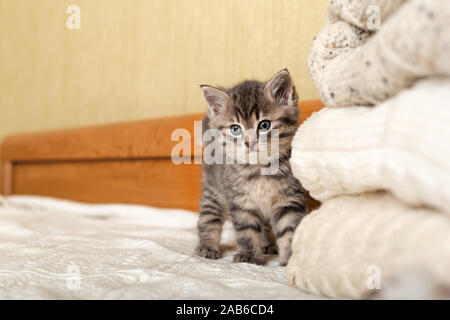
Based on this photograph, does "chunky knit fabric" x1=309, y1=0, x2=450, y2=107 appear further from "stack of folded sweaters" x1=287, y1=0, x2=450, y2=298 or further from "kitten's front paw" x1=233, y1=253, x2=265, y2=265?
"kitten's front paw" x1=233, y1=253, x2=265, y2=265

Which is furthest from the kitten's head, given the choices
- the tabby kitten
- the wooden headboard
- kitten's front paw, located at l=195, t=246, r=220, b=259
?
kitten's front paw, located at l=195, t=246, r=220, b=259

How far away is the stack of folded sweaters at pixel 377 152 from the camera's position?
1.78 feet

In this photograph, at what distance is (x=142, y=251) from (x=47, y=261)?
0.83ft

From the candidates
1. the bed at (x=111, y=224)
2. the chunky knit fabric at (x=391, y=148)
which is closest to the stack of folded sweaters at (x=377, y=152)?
the chunky knit fabric at (x=391, y=148)

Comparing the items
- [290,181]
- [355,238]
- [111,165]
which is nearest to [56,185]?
[111,165]

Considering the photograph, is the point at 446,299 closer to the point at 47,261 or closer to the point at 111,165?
the point at 47,261

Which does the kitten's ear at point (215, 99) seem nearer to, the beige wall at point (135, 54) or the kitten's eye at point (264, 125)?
the kitten's eye at point (264, 125)

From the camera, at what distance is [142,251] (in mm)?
1168

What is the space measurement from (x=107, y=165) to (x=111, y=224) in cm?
54

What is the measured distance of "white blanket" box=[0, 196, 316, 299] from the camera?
0.76 m

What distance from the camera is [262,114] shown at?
3.81ft

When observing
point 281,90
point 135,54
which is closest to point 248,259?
point 281,90

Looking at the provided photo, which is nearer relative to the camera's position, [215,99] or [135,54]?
[215,99]
